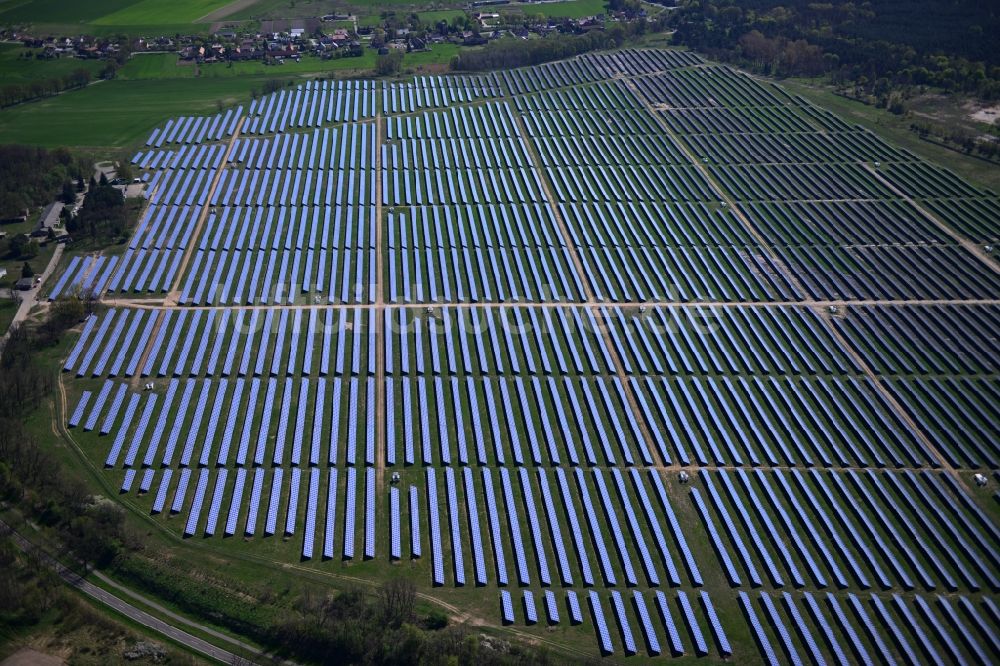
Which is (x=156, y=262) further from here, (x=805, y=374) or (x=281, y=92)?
(x=805, y=374)

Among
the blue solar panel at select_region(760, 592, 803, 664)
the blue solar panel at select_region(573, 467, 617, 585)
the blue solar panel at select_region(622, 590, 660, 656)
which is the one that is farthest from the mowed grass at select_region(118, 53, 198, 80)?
the blue solar panel at select_region(760, 592, 803, 664)

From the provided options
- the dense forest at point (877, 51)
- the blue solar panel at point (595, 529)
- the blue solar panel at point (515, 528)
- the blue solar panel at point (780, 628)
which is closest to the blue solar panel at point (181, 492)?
the blue solar panel at point (515, 528)

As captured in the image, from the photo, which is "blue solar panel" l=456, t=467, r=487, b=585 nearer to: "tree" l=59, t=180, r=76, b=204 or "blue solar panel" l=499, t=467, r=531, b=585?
"blue solar panel" l=499, t=467, r=531, b=585

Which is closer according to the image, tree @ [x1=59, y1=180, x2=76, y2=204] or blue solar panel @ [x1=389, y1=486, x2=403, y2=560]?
blue solar panel @ [x1=389, y1=486, x2=403, y2=560]

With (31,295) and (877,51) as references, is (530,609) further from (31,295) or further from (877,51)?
(877,51)

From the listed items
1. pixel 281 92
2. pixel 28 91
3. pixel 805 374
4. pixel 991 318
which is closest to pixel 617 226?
pixel 805 374

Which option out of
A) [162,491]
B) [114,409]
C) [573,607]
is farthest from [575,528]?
[114,409]

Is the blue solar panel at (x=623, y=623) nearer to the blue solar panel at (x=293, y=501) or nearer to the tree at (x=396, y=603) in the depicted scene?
the tree at (x=396, y=603)
